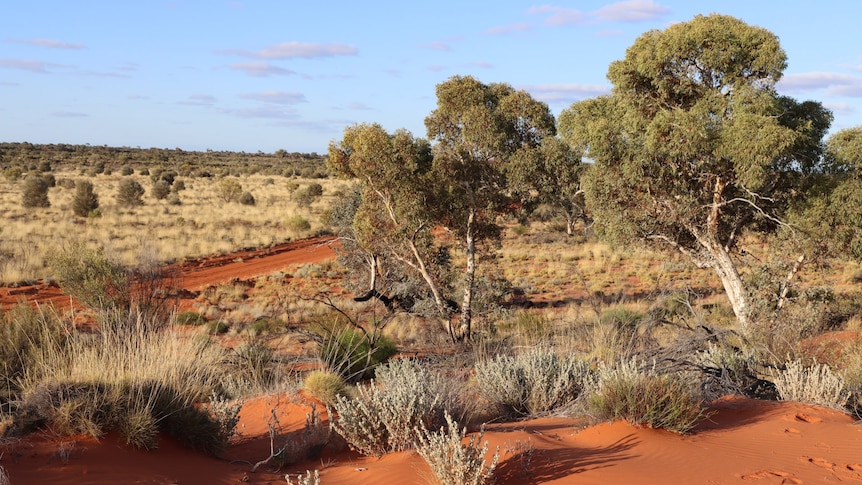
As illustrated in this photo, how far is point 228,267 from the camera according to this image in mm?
25594

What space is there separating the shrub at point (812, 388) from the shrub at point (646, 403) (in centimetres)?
213

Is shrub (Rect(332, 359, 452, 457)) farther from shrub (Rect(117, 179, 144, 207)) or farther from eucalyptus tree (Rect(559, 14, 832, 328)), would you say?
shrub (Rect(117, 179, 144, 207))

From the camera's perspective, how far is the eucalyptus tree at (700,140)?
11336mm

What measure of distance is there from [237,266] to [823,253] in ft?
64.3

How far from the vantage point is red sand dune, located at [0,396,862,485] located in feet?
15.5

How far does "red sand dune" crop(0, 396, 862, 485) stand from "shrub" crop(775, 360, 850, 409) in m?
0.83

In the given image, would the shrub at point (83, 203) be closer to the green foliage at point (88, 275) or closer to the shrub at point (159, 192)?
the shrub at point (159, 192)

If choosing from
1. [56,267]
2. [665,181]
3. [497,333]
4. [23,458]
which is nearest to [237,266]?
[56,267]

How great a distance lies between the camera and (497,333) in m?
15.1

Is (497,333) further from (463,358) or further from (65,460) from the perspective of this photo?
(65,460)

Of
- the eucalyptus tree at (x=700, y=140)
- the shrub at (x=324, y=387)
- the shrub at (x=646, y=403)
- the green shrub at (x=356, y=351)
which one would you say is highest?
the eucalyptus tree at (x=700, y=140)

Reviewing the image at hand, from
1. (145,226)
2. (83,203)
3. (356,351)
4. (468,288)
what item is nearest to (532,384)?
(356,351)

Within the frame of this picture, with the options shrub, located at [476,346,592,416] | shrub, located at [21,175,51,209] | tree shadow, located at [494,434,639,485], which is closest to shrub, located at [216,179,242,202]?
shrub, located at [21,175,51,209]

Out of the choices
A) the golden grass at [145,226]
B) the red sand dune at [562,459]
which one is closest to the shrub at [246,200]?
the golden grass at [145,226]
